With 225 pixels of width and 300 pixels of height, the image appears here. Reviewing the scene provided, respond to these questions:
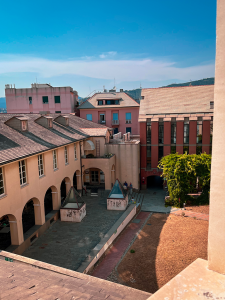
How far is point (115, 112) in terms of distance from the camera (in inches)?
2116

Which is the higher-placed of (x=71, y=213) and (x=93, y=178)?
(x=93, y=178)

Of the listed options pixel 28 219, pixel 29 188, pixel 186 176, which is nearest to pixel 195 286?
pixel 29 188

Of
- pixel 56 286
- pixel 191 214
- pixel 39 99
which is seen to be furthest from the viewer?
pixel 39 99

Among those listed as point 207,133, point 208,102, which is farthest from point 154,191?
point 208,102

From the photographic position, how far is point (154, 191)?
40.6 metres

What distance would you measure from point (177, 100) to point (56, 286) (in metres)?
40.7

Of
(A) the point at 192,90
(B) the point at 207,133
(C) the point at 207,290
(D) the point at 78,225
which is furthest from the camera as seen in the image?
(A) the point at 192,90

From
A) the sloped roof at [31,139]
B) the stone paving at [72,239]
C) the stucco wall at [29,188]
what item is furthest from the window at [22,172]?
the stone paving at [72,239]

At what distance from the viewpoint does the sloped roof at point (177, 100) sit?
40500mm

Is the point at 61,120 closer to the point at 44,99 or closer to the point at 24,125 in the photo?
the point at 24,125

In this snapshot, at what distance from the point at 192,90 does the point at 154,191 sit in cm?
1957

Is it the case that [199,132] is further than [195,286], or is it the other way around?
[199,132]

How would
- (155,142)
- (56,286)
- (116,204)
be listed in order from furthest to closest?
1. (155,142)
2. (116,204)
3. (56,286)

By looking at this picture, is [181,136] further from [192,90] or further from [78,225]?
[78,225]
